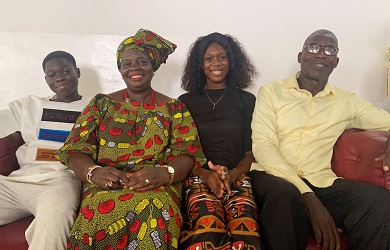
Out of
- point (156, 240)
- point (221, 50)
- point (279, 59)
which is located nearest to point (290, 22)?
point (279, 59)

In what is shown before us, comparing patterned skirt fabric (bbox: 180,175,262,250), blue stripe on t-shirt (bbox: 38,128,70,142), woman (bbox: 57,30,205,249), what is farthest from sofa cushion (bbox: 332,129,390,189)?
blue stripe on t-shirt (bbox: 38,128,70,142)

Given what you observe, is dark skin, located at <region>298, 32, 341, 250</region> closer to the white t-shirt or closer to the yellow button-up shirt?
the yellow button-up shirt

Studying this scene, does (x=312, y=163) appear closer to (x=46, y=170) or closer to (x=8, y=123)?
(x=46, y=170)

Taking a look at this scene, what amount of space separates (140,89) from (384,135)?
130 cm

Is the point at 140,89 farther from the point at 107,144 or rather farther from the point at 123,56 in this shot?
the point at 107,144

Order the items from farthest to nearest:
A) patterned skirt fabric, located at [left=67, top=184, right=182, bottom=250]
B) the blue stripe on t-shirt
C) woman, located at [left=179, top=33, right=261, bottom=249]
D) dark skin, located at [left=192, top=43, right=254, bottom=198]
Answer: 1. the blue stripe on t-shirt
2. dark skin, located at [left=192, top=43, right=254, bottom=198]
3. woman, located at [left=179, top=33, right=261, bottom=249]
4. patterned skirt fabric, located at [left=67, top=184, right=182, bottom=250]

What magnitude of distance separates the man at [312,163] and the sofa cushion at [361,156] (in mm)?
46

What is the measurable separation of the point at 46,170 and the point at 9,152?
30cm

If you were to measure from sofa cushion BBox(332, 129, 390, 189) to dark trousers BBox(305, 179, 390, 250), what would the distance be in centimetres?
8

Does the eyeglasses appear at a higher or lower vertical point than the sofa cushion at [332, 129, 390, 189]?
higher

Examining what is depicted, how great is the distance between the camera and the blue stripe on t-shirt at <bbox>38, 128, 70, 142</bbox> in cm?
216

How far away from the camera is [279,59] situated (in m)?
2.87

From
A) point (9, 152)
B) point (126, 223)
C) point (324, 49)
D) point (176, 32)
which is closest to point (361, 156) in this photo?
point (324, 49)

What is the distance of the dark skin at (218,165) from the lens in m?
1.87
